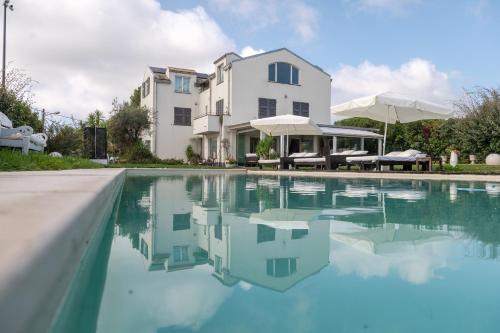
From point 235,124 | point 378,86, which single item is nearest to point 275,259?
point 235,124

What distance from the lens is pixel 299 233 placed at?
8.77ft

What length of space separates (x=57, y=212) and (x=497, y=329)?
4.55 feet

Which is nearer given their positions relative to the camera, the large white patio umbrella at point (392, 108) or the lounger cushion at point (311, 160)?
the large white patio umbrella at point (392, 108)

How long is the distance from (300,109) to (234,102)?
4.47 meters

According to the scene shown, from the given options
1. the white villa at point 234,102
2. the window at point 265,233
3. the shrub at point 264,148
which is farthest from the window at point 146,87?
the window at point 265,233

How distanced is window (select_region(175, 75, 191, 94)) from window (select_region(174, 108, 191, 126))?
128cm

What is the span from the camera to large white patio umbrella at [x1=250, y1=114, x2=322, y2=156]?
1605cm

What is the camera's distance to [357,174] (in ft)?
35.6

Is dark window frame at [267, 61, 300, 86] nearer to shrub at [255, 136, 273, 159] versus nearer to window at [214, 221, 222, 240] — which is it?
shrub at [255, 136, 273, 159]

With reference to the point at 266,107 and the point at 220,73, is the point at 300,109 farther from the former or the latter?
the point at 220,73

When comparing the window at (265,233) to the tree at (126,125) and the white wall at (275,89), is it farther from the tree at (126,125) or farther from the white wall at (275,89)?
the tree at (126,125)

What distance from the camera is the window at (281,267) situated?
1.73m

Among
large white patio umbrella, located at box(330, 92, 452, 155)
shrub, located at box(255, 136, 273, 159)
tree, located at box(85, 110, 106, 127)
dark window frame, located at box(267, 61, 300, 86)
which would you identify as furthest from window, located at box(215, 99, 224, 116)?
tree, located at box(85, 110, 106, 127)

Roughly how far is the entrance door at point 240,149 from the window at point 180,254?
68.3 ft
